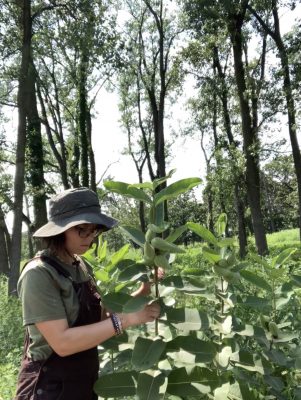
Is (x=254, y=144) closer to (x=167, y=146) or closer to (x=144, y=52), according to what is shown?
(x=144, y=52)

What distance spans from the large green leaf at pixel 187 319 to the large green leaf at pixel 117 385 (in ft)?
1.05

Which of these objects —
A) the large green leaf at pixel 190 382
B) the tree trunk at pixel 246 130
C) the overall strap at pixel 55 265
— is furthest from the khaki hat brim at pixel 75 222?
the tree trunk at pixel 246 130

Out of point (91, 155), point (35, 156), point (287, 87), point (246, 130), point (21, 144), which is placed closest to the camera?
point (21, 144)

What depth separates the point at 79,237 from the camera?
209 cm

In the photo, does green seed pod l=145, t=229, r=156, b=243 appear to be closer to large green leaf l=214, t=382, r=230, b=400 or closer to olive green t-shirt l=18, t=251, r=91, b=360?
olive green t-shirt l=18, t=251, r=91, b=360

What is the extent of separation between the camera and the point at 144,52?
24.9 m

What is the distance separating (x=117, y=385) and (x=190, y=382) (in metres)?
0.32

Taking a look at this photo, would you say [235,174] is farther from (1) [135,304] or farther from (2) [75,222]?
(1) [135,304]

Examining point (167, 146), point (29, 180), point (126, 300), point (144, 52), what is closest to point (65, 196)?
point (126, 300)

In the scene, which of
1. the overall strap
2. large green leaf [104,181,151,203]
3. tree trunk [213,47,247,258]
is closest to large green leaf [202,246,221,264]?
large green leaf [104,181,151,203]

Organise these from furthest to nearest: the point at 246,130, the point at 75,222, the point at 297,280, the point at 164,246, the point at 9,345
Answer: the point at 246,130 → the point at 9,345 → the point at 297,280 → the point at 75,222 → the point at 164,246

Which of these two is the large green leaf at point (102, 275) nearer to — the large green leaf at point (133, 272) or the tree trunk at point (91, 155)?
the large green leaf at point (133, 272)

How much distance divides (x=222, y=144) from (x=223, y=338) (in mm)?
19933

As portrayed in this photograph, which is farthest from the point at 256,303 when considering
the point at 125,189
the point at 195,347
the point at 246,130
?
the point at 246,130
